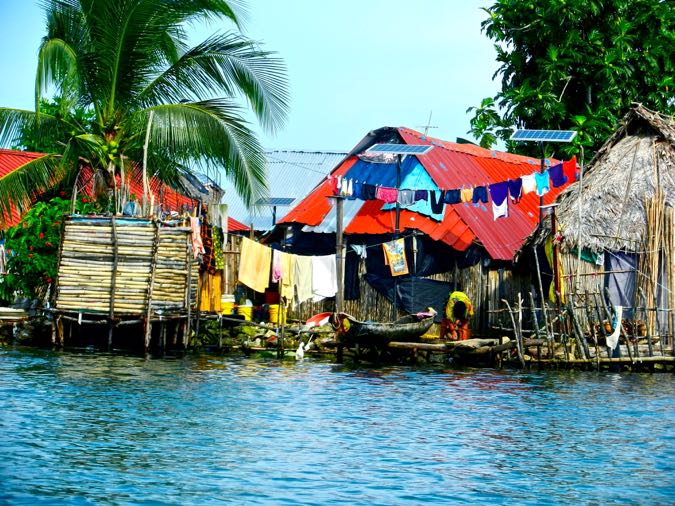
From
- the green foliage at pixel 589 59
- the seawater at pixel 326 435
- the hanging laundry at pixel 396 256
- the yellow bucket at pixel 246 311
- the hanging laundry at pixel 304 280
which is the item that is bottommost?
the seawater at pixel 326 435

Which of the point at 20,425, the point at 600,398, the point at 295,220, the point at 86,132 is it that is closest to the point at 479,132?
the point at 295,220

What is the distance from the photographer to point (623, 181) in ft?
75.0

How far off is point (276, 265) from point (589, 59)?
41.2 ft

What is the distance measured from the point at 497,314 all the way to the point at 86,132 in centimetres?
973

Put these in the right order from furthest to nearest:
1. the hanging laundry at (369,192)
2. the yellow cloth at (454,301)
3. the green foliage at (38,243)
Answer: the hanging laundry at (369,192) < the green foliage at (38,243) < the yellow cloth at (454,301)

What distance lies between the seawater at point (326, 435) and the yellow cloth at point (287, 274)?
408cm

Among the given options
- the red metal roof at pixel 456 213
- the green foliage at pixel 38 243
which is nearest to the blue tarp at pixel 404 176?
the red metal roof at pixel 456 213

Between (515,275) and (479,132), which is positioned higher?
(479,132)

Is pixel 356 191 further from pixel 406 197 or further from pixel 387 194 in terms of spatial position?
pixel 406 197

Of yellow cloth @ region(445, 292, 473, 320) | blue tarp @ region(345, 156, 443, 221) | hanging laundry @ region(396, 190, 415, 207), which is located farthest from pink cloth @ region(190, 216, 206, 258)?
yellow cloth @ region(445, 292, 473, 320)

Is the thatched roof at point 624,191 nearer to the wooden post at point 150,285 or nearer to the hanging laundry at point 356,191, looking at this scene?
the hanging laundry at point 356,191

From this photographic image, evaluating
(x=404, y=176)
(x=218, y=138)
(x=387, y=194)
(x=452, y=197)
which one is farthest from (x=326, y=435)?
(x=404, y=176)

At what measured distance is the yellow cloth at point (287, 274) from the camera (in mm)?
25594

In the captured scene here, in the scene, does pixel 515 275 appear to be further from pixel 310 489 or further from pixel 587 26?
pixel 310 489
